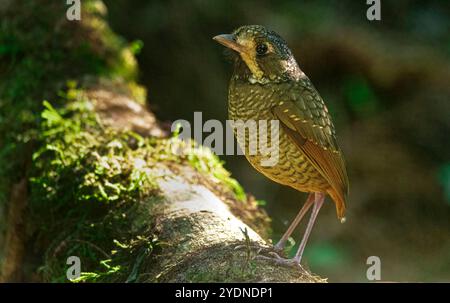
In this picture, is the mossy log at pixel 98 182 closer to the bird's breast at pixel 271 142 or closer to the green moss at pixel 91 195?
the green moss at pixel 91 195

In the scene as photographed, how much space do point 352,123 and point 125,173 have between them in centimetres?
378

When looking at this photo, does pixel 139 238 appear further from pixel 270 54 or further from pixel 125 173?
pixel 270 54

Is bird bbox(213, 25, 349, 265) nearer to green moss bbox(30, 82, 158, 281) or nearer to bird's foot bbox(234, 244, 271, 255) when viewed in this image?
bird's foot bbox(234, 244, 271, 255)

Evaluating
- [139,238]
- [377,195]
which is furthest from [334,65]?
[139,238]

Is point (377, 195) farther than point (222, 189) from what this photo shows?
Yes

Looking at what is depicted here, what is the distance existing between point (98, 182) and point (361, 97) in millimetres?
4010

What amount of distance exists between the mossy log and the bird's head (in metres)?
0.71

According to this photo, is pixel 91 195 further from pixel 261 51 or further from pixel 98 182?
pixel 261 51

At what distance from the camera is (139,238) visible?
10.3ft

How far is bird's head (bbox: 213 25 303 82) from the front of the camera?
10.6 feet
